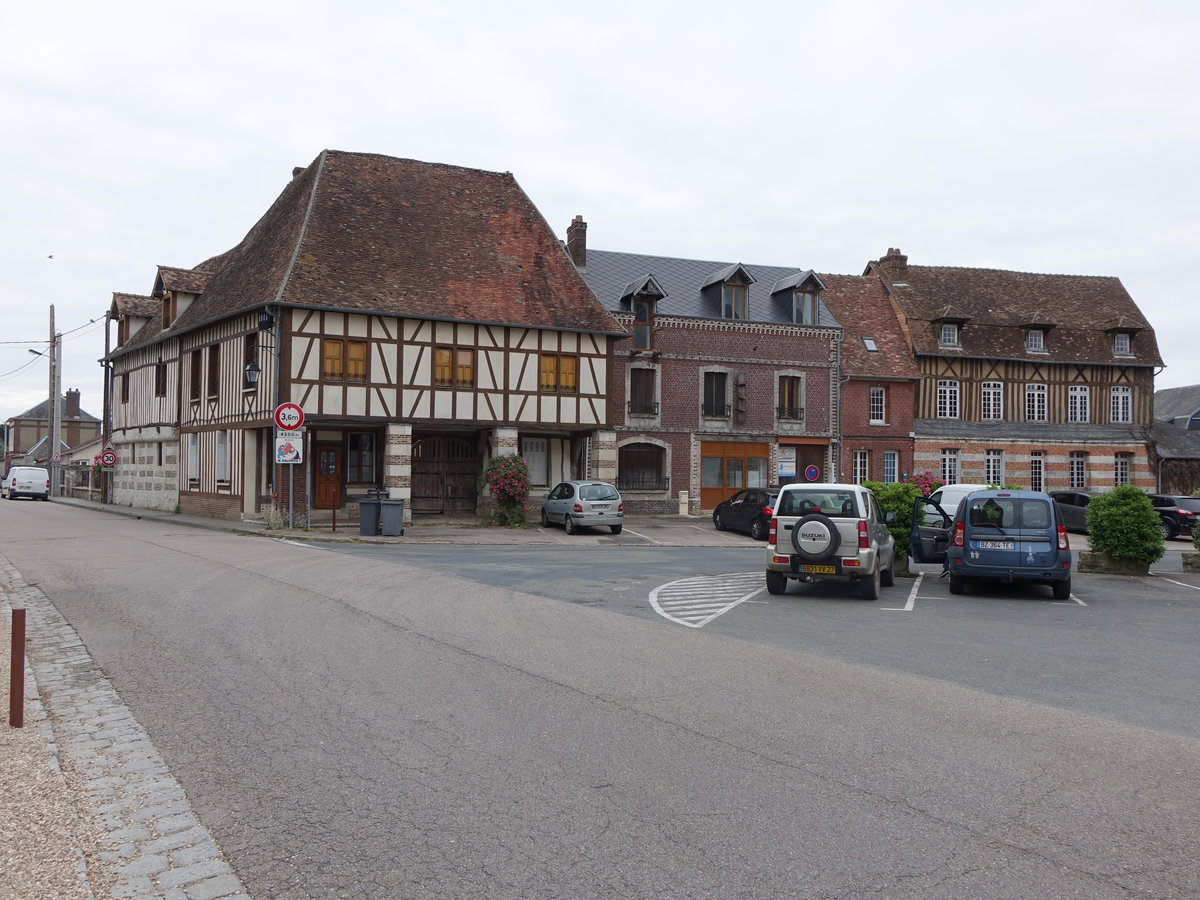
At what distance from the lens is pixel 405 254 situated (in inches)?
1141

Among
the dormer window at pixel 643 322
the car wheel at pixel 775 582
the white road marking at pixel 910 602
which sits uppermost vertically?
the dormer window at pixel 643 322

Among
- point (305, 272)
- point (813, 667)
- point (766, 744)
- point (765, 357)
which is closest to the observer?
point (766, 744)

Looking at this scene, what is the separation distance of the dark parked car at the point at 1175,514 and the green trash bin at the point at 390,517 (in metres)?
22.1

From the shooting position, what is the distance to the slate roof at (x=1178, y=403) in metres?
52.6

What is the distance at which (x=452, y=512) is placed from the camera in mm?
31297

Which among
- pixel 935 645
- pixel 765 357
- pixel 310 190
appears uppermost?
pixel 310 190

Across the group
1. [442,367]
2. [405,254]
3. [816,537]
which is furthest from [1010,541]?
[405,254]

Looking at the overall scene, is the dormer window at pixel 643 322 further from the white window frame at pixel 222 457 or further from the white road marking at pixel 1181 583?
the white road marking at pixel 1181 583

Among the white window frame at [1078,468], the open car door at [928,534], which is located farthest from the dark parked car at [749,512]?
the white window frame at [1078,468]

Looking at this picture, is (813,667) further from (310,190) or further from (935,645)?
(310,190)

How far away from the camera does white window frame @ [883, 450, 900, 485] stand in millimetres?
38219

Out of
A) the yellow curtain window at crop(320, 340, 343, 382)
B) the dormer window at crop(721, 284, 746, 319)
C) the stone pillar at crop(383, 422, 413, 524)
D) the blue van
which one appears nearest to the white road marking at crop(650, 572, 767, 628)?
the blue van

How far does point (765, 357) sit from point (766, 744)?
31192 millimetres

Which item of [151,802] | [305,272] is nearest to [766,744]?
[151,802]
